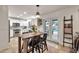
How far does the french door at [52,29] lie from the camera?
1.51 metres

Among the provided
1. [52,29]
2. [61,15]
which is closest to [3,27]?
[52,29]

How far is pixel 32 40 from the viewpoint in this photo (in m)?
1.43

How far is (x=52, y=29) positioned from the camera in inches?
59.5

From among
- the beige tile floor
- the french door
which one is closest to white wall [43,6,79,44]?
the french door

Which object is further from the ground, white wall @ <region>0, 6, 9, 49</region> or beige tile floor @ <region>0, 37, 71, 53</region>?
white wall @ <region>0, 6, 9, 49</region>

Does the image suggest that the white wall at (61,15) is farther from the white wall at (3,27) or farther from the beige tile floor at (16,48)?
the white wall at (3,27)

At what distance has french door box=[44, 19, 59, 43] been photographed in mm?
1507

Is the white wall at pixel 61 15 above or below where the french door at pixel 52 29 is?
above

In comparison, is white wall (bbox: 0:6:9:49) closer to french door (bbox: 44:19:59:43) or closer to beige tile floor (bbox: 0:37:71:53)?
beige tile floor (bbox: 0:37:71:53)

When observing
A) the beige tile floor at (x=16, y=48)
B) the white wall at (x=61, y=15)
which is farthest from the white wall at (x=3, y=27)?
the white wall at (x=61, y=15)
